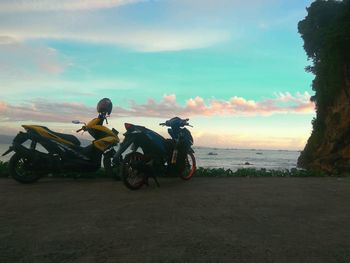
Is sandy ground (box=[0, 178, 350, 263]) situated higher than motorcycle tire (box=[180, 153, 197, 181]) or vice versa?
motorcycle tire (box=[180, 153, 197, 181])

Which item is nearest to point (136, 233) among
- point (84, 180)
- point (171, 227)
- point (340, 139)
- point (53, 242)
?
point (171, 227)

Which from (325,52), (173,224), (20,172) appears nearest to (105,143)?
(20,172)

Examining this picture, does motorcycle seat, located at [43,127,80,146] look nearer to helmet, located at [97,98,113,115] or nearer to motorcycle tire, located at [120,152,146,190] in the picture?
helmet, located at [97,98,113,115]

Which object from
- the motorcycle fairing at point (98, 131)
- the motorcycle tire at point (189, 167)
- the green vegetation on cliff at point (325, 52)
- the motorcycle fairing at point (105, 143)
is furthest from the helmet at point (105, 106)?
the green vegetation on cliff at point (325, 52)

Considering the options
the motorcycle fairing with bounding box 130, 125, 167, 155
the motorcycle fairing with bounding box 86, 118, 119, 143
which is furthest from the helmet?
the motorcycle fairing with bounding box 130, 125, 167, 155

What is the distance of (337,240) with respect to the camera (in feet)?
12.0

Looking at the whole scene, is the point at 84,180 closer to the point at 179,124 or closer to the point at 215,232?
the point at 179,124

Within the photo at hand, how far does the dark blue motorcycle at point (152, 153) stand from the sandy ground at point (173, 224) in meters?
0.30

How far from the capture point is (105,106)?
7.89 metres

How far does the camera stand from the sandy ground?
324cm

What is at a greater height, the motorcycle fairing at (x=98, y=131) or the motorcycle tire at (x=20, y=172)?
the motorcycle fairing at (x=98, y=131)

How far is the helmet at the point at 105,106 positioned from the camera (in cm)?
788

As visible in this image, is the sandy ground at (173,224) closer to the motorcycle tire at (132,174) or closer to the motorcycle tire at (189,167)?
the motorcycle tire at (132,174)

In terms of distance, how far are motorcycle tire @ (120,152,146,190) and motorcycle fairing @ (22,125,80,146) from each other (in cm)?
150
